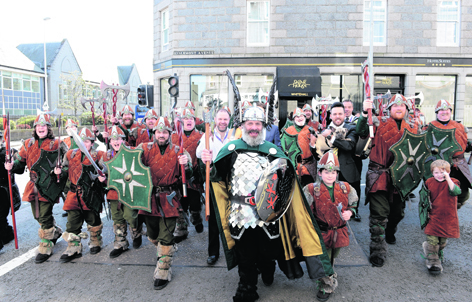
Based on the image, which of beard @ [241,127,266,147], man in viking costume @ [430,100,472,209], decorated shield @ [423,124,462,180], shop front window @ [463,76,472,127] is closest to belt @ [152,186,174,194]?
beard @ [241,127,266,147]

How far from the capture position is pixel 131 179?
3.76 meters

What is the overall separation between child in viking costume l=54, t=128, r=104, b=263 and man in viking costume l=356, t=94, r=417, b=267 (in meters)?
3.53

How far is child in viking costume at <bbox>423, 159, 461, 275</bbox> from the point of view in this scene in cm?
370

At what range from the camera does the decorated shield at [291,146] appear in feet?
18.7

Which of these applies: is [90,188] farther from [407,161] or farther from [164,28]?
[164,28]

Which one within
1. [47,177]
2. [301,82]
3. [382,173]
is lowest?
[47,177]

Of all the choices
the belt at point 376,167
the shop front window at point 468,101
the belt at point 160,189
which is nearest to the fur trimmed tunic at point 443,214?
the belt at point 376,167

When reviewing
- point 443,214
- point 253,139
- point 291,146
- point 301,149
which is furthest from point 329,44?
point 253,139

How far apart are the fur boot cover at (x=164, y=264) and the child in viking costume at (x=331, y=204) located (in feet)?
5.43

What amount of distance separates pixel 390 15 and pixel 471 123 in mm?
6196

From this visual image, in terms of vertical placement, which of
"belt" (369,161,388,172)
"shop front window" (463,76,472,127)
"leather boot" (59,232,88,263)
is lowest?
"leather boot" (59,232,88,263)

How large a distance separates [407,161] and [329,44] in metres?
10.9

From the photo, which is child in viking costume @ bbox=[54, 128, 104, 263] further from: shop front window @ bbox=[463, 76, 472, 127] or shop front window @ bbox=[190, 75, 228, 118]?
shop front window @ bbox=[463, 76, 472, 127]

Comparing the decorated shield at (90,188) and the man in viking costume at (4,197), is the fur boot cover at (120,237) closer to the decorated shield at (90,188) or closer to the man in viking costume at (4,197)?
the decorated shield at (90,188)
